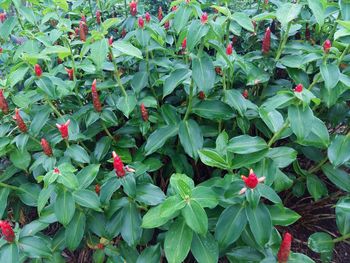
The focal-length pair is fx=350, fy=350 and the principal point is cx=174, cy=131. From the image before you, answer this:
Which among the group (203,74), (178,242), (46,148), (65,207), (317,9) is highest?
(317,9)

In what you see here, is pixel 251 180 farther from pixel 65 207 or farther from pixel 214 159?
pixel 65 207

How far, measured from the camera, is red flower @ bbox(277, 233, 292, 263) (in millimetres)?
1565

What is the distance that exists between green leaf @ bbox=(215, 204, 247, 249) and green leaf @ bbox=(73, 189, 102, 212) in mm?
606

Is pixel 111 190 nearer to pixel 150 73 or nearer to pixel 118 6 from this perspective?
pixel 150 73

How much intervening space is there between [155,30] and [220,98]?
0.59m

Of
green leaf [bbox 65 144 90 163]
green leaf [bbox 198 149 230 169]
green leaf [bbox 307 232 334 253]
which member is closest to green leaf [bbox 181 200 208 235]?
green leaf [bbox 198 149 230 169]

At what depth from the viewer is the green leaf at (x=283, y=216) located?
1.80m

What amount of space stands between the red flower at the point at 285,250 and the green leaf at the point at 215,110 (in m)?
0.75

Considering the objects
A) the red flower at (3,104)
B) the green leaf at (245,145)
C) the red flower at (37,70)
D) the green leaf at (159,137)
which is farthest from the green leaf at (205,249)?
the red flower at (3,104)

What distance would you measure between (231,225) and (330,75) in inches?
36.4

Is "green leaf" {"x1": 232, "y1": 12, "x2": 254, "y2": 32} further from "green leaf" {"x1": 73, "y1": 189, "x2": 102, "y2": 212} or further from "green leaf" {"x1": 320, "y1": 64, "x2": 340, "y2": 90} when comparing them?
"green leaf" {"x1": 73, "y1": 189, "x2": 102, "y2": 212}

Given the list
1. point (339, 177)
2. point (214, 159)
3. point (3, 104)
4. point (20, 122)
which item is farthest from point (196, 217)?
point (3, 104)

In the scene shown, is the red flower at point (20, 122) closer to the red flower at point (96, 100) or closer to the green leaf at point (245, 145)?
the red flower at point (96, 100)

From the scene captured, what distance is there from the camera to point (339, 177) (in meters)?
2.07
